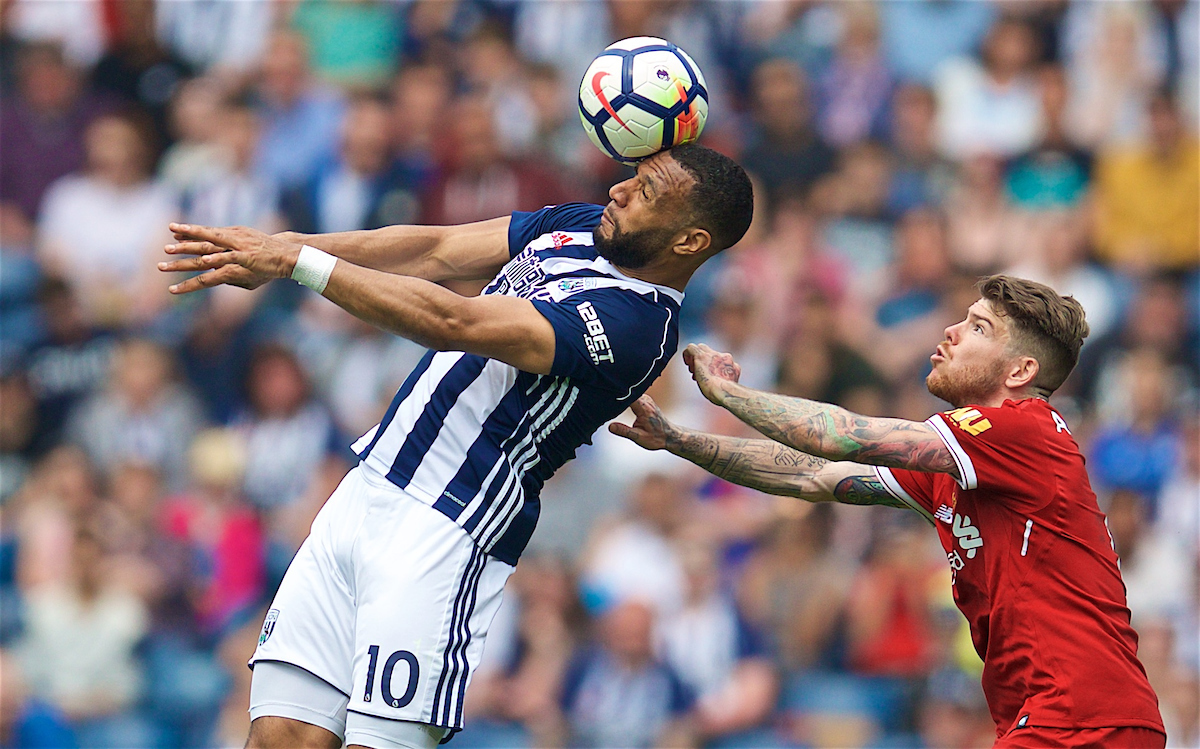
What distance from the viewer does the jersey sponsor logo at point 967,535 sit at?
5495 mm

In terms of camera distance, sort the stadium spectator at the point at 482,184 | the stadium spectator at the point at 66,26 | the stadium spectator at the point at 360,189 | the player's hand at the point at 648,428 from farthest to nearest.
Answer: the stadium spectator at the point at 66,26 → the stadium spectator at the point at 360,189 → the stadium spectator at the point at 482,184 → the player's hand at the point at 648,428

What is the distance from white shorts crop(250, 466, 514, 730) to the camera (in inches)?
209

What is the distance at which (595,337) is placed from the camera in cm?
536

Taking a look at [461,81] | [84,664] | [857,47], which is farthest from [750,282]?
[84,664]

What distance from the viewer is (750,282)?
11641 millimetres

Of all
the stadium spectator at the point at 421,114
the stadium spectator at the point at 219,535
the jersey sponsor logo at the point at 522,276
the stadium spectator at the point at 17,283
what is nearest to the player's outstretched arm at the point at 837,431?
the jersey sponsor logo at the point at 522,276

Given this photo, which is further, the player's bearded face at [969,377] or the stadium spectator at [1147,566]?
the stadium spectator at [1147,566]

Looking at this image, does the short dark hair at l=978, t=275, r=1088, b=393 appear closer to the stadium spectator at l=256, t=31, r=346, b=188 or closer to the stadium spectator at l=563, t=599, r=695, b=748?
the stadium spectator at l=563, t=599, r=695, b=748

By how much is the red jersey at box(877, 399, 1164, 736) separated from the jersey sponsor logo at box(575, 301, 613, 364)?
1.24 metres

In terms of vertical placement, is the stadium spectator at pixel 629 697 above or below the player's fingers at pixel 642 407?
below

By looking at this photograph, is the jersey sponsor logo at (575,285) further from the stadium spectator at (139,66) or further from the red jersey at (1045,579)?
the stadium spectator at (139,66)

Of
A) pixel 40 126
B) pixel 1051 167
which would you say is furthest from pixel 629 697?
pixel 40 126

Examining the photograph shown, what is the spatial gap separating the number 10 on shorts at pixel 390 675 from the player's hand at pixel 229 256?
4.50 ft

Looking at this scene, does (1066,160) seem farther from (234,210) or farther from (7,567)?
(7,567)
